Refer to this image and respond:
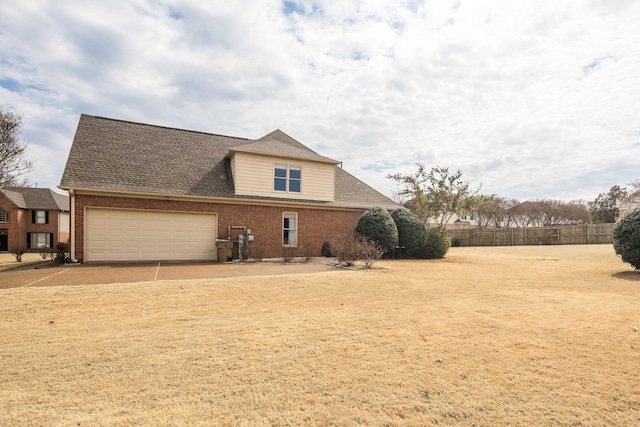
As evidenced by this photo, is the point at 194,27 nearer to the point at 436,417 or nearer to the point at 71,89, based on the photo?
the point at 71,89

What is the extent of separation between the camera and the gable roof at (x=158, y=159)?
1327 cm

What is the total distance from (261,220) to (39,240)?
3269 cm

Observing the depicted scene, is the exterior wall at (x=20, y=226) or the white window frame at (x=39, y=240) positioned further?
the white window frame at (x=39, y=240)

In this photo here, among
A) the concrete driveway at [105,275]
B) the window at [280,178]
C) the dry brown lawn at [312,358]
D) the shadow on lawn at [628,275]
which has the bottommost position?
the shadow on lawn at [628,275]

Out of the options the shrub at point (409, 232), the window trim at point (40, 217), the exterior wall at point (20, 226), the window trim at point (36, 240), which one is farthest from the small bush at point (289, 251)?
the window trim at point (40, 217)

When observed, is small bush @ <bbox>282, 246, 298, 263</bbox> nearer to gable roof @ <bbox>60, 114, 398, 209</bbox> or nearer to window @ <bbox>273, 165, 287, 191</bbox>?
gable roof @ <bbox>60, 114, 398, 209</bbox>

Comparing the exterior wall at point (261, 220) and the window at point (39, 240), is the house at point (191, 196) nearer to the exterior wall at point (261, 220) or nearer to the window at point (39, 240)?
the exterior wall at point (261, 220)

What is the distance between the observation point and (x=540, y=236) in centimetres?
3281

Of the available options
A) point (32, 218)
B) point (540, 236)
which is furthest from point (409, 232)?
point (32, 218)

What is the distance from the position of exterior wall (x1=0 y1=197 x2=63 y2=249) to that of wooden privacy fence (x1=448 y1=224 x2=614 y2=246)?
41.1 meters

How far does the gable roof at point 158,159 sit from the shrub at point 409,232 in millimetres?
1908

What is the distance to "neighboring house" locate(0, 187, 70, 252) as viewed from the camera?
32.8 meters

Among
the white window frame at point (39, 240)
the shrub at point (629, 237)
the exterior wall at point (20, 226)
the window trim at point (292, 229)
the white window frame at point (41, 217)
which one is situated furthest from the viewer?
the white window frame at point (41, 217)

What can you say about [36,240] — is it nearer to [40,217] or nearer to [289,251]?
[40,217]
